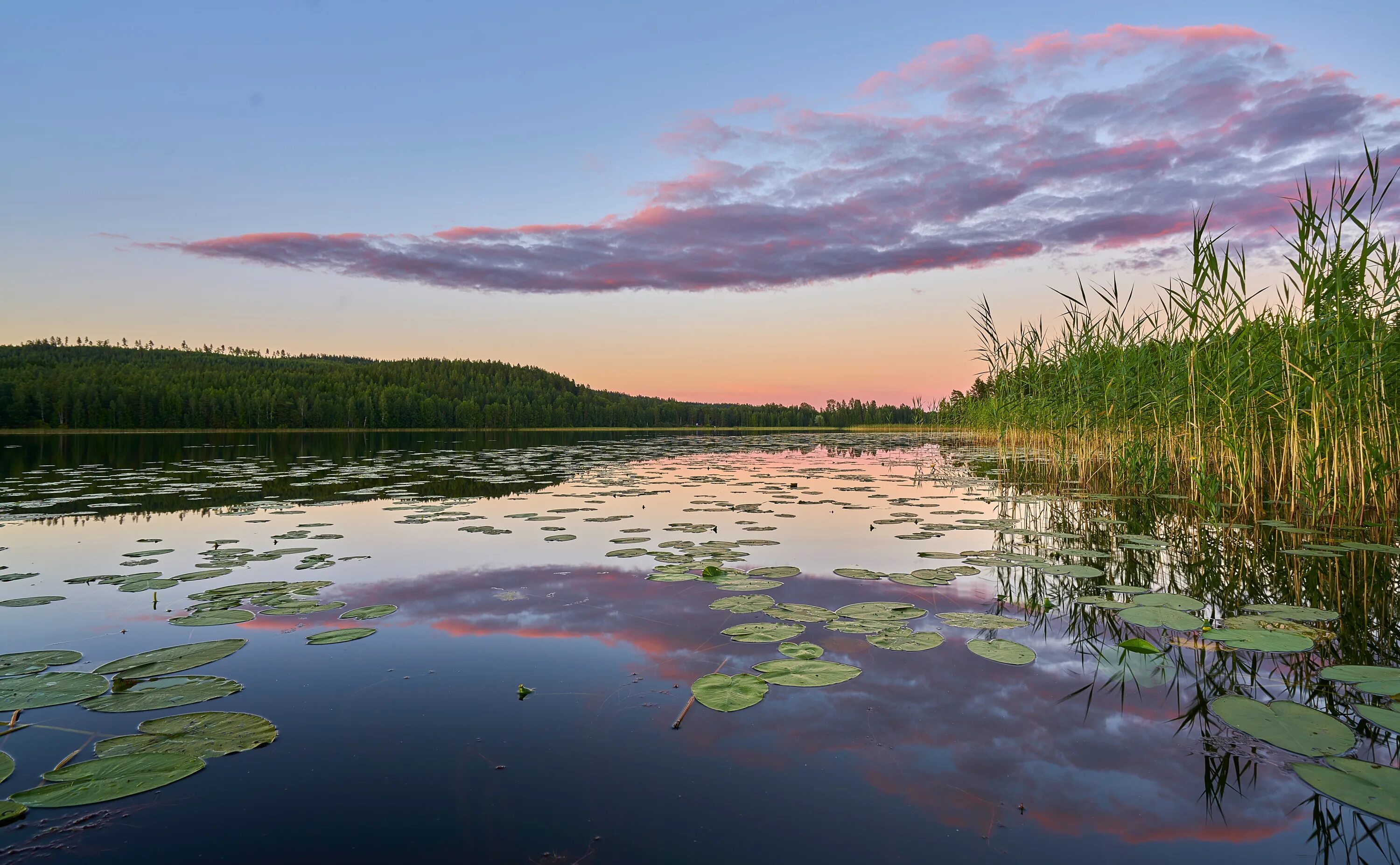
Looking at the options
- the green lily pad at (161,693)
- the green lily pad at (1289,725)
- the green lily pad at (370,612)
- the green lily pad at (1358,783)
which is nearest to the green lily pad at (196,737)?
the green lily pad at (161,693)

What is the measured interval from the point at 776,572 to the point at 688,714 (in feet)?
9.93

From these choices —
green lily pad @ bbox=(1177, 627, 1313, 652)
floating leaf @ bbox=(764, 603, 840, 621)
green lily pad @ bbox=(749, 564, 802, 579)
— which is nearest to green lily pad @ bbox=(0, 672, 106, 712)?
floating leaf @ bbox=(764, 603, 840, 621)

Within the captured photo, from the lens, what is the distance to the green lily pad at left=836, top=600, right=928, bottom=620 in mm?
→ 4648

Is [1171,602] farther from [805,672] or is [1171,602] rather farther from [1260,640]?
[805,672]

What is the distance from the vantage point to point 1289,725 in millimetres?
2818

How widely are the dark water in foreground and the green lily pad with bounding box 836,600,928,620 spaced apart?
0.14 metres

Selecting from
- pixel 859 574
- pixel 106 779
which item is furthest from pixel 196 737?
pixel 859 574

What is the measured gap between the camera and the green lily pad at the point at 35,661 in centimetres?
368

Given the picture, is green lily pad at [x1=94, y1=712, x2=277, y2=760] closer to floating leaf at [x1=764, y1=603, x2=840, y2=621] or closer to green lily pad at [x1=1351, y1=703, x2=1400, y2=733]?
floating leaf at [x1=764, y1=603, x2=840, y2=621]

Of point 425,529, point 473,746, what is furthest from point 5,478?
point 473,746

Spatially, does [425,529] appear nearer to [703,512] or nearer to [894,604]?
[703,512]

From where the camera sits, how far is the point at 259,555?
6895 mm

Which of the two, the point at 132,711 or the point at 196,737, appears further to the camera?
the point at 132,711

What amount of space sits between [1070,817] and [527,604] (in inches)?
155
